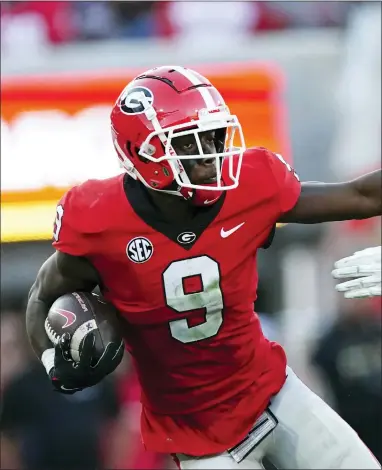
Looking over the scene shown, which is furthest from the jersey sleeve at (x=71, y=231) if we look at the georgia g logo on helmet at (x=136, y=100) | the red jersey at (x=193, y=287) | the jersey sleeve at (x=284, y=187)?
the jersey sleeve at (x=284, y=187)

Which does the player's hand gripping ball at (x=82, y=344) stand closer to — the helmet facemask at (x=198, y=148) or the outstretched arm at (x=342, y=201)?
the helmet facemask at (x=198, y=148)

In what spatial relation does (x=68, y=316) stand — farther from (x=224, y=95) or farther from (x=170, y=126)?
(x=224, y=95)

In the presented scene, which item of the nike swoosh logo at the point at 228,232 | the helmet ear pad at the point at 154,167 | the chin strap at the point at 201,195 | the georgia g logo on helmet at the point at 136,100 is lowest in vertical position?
the nike swoosh logo at the point at 228,232

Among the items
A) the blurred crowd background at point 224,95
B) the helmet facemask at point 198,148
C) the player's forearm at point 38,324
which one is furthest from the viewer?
the blurred crowd background at point 224,95

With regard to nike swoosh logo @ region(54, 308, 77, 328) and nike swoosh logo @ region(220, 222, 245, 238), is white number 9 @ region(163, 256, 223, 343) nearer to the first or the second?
nike swoosh logo @ region(220, 222, 245, 238)

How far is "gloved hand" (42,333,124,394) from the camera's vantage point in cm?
196

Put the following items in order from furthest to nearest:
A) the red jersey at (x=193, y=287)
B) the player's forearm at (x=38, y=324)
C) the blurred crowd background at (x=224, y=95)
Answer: the blurred crowd background at (x=224, y=95), the player's forearm at (x=38, y=324), the red jersey at (x=193, y=287)

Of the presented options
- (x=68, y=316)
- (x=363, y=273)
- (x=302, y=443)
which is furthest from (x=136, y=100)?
(x=302, y=443)

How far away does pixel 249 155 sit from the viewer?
208 cm

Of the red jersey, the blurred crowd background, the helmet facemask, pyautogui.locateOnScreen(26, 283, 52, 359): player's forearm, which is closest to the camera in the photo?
the helmet facemask

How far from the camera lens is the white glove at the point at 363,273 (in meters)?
2.00

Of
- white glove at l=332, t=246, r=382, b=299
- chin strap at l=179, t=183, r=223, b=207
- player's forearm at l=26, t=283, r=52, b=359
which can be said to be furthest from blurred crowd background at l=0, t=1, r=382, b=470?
chin strap at l=179, t=183, r=223, b=207

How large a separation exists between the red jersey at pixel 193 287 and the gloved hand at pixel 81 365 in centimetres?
13

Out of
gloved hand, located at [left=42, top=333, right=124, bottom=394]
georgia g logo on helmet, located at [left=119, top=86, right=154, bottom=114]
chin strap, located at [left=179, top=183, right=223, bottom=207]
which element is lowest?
gloved hand, located at [left=42, top=333, right=124, bottom=394]
